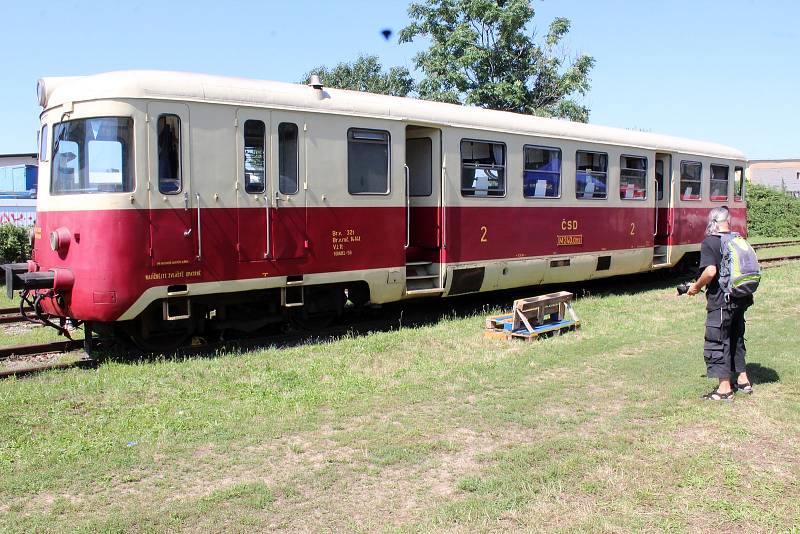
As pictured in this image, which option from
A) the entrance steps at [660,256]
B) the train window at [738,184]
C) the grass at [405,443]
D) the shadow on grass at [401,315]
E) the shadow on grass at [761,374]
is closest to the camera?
the grass at [405,443]

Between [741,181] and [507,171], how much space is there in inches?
356

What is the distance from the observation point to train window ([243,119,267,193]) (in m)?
8.62

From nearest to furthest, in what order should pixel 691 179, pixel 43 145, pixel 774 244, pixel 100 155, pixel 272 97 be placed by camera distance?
pixel 100 155 < pixel 43 145 < pixel 272 97 < pixel 691 179 < pixel 774 244

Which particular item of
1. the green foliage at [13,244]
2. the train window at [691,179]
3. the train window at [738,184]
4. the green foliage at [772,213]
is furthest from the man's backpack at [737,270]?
the green foliage at [772,213]

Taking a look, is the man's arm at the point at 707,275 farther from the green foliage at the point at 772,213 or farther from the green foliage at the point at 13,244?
the green foliage at the point at 772,213

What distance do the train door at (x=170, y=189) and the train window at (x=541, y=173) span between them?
5783 mm

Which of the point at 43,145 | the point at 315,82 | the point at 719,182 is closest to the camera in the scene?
the point at 43,145

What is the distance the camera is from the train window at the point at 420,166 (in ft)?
35.3

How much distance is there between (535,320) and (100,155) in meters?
5.64

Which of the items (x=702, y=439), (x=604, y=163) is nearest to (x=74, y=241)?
(x=702, y=439)

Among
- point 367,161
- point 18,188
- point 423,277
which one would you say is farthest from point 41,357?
point 18,188

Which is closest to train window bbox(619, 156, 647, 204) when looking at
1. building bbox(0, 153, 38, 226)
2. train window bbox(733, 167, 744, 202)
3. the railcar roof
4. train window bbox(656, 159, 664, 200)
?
train window bbox(656, 159, 664, 200)

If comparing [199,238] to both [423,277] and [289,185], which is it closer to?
[289,185]

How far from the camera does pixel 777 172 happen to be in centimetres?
6706
